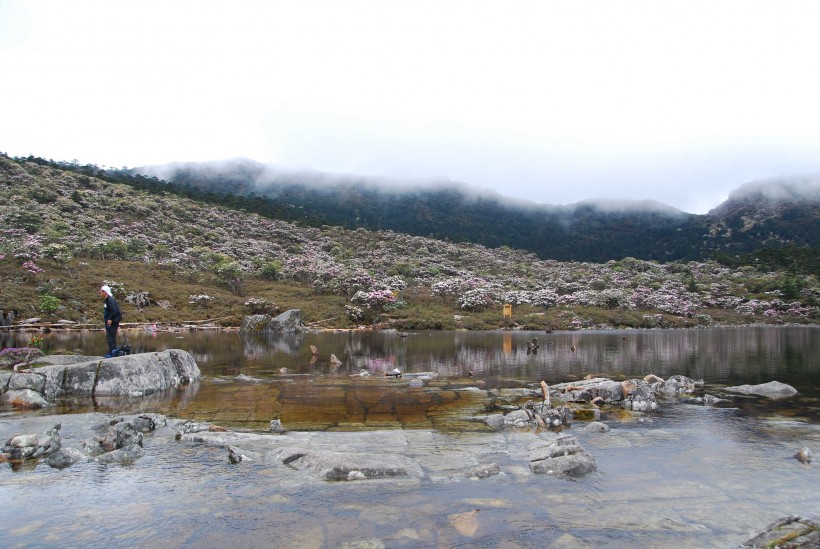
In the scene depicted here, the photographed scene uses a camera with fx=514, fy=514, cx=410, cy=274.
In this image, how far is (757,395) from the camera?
19969 mm

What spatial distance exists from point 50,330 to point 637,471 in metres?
50.1

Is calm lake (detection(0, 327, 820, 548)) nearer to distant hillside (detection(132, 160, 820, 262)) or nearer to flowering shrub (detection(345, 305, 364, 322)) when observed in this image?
flowering shrub (detection(345, 305, 364, 322))

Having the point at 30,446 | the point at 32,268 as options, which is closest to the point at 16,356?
the point at 30,446

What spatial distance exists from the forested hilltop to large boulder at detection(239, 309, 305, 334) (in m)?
4.91

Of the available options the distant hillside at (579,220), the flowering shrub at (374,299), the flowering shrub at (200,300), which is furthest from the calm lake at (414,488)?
the distant hillside at (579,220)

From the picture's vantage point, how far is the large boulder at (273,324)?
176 feet

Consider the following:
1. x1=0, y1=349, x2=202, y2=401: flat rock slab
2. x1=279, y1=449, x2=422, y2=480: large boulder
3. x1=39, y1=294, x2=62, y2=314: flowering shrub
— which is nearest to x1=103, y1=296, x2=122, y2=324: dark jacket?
x1=0, y1=349, x2=202, y2=401: flat rock slab

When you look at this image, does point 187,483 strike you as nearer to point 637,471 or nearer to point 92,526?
point 92,526

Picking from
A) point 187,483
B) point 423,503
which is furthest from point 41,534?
point 423,503

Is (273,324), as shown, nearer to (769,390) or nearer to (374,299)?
(374,299)

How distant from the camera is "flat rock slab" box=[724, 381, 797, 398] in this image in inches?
785

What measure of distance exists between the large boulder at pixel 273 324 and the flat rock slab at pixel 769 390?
41958 millimetres

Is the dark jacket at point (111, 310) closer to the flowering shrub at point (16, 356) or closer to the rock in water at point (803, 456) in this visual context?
the flowering shrub at point (16, 356)

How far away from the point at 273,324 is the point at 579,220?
152870 mm
